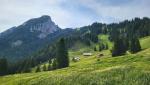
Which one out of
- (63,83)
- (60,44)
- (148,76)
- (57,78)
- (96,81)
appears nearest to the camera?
(148,76)

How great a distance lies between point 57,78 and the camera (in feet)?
279

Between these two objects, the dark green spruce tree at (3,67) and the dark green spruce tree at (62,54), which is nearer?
the dark green spruce tree at (62,54)

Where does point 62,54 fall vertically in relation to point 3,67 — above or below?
above

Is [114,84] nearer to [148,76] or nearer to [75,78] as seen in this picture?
[148,76]

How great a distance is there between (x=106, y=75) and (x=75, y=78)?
27.6 ft

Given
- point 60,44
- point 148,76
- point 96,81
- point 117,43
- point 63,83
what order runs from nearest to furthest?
1. point 148,76
2. point 96,81
3. point 63,83
4. point 60,44
5. point 117,43

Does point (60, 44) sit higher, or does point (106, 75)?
point (60, 44)

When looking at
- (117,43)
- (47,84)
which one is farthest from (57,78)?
(117,43)

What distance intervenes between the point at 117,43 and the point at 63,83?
312ft

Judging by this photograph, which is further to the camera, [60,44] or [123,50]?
[123,50]

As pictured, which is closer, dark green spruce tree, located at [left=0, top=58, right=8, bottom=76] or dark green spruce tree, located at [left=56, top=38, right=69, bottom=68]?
dark green spruce tree, located at [left=56, top=38, right=69, bottom=68]

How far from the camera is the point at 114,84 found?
6638cm

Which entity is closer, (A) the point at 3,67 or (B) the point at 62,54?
(B) the point at 62,54

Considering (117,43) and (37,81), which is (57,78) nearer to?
(37,81)
